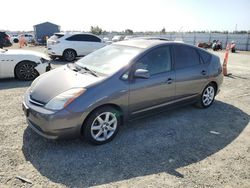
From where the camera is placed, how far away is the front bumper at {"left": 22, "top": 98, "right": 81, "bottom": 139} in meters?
3.47

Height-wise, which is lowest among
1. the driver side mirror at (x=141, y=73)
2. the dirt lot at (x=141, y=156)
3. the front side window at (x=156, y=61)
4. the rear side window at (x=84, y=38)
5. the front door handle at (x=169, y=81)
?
the dirt lot at (x=141, y=156)

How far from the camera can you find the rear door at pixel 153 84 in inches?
165

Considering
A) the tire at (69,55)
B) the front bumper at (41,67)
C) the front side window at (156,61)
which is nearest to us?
the front side window at (156,61)

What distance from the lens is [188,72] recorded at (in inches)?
201

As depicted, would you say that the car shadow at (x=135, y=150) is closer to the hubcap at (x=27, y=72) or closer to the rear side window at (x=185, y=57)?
the rear side window at (x=185, y=57)

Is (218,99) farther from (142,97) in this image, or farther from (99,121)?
(99,121)

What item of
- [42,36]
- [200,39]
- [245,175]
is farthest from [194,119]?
[200,39]

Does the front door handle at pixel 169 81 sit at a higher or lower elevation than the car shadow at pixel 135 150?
higher

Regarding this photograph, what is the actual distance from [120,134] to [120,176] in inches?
48.4

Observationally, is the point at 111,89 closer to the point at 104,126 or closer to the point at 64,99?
the point at 104,126

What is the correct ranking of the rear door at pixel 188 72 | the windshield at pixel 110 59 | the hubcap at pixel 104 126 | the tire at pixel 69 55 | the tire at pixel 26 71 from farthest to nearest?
the tire at pixel 69 55, the tire at pixel 26 71, the rear door at pixel 188 72, the windshield at pixel 110 59, the hubcap at pixel 104 126

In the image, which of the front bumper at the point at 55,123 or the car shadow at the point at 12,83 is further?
the car shadow at the point at 12,83

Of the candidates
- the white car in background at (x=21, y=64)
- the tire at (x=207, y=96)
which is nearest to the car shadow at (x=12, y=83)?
the white car in background at (x=21, y=64)

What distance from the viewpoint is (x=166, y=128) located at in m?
4.71
